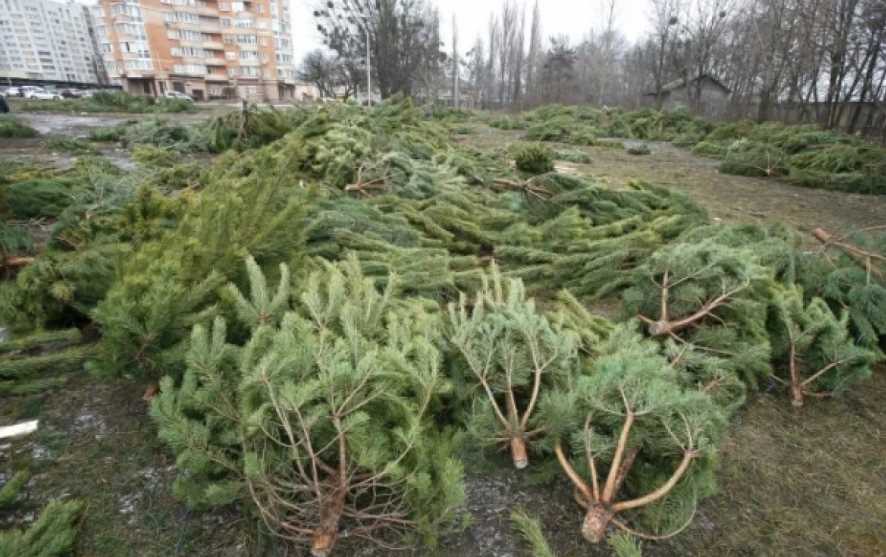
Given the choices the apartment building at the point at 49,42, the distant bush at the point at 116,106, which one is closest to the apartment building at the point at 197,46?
the distant bush at the point at 116,106

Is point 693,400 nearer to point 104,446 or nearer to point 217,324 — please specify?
point 217,324

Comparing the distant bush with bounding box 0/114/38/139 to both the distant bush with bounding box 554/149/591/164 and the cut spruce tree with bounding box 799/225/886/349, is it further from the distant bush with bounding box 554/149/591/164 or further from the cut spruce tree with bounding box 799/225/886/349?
the cut spruce tree with bounding box 799/225/886/349

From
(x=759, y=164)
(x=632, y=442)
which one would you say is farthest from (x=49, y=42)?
(x=632, y=442)

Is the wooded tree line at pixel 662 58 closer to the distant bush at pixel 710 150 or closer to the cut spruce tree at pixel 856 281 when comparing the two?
the distant bush at pixel 710 150

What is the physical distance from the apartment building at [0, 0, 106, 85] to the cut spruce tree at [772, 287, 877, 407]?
349 ft

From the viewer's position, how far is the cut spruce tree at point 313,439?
1626 mm

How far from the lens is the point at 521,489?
205cm

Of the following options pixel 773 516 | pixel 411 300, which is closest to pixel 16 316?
pixel 411 300

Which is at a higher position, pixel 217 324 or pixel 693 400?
pixel 217 324

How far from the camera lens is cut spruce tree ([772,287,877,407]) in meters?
2.68

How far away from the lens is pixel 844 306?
3172 mm

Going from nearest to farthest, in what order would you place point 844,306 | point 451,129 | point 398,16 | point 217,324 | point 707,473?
point 707,473
point 217,324
point 844,306
point 451,129
point 398,16

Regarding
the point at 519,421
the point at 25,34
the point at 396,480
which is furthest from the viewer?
the point at 25,34

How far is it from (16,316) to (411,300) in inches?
90.8
